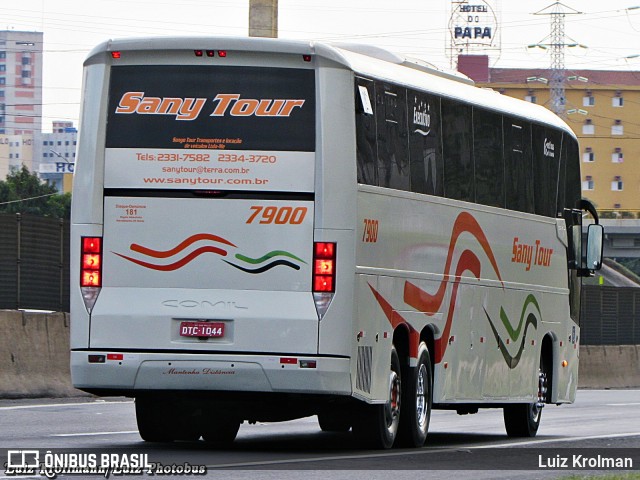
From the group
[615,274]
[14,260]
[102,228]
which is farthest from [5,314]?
[615,274]

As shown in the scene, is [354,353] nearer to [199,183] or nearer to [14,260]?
[199,183]

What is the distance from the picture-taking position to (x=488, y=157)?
1864 centimetres

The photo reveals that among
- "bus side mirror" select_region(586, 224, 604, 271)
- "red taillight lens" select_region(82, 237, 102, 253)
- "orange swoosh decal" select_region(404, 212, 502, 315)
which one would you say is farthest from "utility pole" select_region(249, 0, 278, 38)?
"red taillight lens" select_region(82, 237, 102, 253)

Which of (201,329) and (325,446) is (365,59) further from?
(325,446)

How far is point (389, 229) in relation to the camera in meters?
16.0

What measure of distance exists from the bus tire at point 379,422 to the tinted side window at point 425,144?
1747 millimetres

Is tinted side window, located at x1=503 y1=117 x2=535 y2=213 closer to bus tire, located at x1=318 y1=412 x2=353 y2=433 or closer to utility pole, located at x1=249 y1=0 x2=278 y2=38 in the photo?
bus tire, located at x1=318 y1=412 x2=353 y2=433

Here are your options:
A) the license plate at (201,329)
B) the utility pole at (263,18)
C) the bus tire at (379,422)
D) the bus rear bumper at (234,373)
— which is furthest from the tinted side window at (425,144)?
the utility pole at (263,18)

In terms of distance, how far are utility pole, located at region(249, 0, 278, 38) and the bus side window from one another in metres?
17.5

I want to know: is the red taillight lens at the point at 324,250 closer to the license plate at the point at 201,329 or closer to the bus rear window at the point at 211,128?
the bus rear window at the point at 211,128

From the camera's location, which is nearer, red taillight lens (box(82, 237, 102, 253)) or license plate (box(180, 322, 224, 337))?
license plate (box(180, 322, 224, 337))

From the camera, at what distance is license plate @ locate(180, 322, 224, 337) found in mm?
14719

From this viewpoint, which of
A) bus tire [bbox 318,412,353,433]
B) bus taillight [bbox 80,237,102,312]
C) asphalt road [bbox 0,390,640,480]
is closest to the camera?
asphalt road [bbox 0,390,640,480]

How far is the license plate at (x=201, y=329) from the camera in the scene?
1472 centimetres
